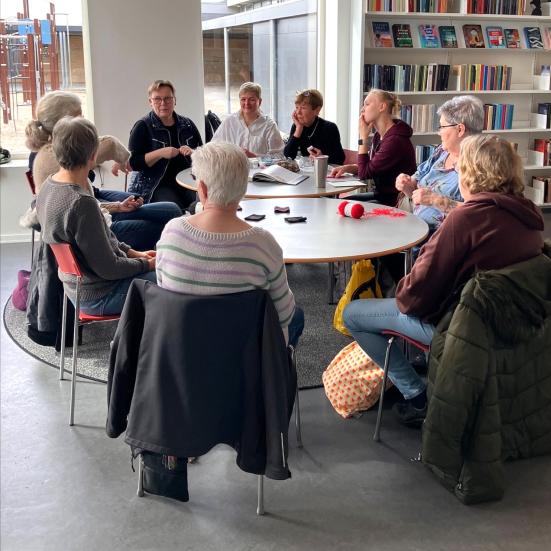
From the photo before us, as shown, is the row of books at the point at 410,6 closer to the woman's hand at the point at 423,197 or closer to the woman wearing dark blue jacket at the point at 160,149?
the woman wearing dark blue jacket at the point at 160,149

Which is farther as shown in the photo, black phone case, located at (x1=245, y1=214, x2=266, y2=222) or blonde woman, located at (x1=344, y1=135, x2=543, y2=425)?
black phone case, located at (x1=245, y1=214, x2=266, y2=222)

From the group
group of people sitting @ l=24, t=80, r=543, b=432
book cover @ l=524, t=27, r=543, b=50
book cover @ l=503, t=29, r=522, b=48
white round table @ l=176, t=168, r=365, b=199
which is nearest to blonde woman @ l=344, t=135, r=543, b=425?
group of people sitting @ l=24, t=80, r=543, b=432

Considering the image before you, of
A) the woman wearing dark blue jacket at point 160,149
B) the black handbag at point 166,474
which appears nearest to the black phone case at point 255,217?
the black handbag at point 166,474

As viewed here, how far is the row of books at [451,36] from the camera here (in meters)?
5.91


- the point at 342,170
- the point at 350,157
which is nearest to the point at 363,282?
the point at 342,170

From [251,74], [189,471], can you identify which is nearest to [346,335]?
[189,471]

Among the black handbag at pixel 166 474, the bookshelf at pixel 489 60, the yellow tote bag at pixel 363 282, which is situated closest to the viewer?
the black handbag at pixel 166 474

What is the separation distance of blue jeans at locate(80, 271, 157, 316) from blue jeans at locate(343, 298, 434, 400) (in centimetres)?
91

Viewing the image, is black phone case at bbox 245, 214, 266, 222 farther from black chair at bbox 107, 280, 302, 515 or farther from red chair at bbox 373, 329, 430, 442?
→ black chair at bbox 107, 280, 302, 515

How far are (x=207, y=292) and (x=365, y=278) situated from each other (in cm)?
158

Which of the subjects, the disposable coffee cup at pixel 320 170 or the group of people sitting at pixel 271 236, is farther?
the disposable coffee cup at pixel 320 170

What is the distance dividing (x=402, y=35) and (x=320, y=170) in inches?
102

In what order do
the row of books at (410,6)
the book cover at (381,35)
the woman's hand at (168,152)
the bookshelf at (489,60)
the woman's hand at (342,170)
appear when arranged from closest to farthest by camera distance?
the woman's hand at (342,170) → the woman's hand at (168,152) → the row of books at (410,6) → the book cover at (381,35) → the bookshelf at (489,60)

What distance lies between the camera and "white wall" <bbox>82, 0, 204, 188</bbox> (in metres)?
5.39
